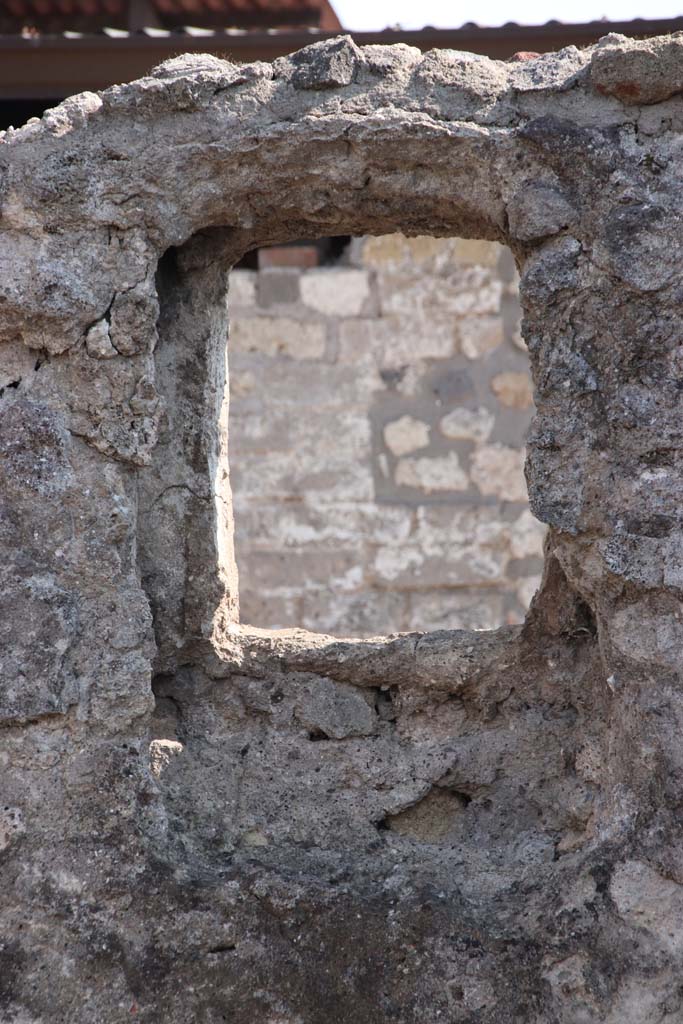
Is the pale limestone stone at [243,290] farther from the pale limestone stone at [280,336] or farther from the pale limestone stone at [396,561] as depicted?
the pale limestone stone at [396,561]

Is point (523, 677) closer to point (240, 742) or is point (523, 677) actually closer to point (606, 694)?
point (606, 694)

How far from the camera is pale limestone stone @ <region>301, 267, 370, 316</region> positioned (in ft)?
17.6

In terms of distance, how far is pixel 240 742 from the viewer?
2584 mm

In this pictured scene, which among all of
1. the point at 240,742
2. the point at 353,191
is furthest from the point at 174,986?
the point at 353,191

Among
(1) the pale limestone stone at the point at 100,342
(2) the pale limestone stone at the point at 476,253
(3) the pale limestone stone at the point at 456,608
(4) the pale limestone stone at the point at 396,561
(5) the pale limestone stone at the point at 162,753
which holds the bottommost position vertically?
(5) the pale limestone stone at the point at 162,753

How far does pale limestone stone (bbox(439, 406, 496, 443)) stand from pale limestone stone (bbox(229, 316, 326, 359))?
63cm

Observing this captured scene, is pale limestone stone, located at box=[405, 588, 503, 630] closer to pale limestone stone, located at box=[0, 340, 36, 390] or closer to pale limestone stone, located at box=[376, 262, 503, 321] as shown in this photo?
pale limestone stone, located at box=[376, 262, 503, 321]

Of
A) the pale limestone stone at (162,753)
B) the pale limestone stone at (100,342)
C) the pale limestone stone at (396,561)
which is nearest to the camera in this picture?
the pale limestone stone at (100,342)

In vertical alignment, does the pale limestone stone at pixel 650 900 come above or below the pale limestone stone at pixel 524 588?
below

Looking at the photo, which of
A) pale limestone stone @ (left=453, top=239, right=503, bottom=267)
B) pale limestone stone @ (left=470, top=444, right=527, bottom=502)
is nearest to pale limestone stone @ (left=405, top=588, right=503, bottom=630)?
pale limestone stone @ (left=470, top=444, right=527, bottom=502)

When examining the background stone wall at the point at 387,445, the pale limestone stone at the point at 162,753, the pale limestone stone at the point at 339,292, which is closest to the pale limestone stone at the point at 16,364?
the pale limestone stone at the point at 162,753

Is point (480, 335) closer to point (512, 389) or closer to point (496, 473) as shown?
point (512, 389)

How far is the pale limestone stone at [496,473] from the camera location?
534 cm

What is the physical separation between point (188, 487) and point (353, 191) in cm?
71
